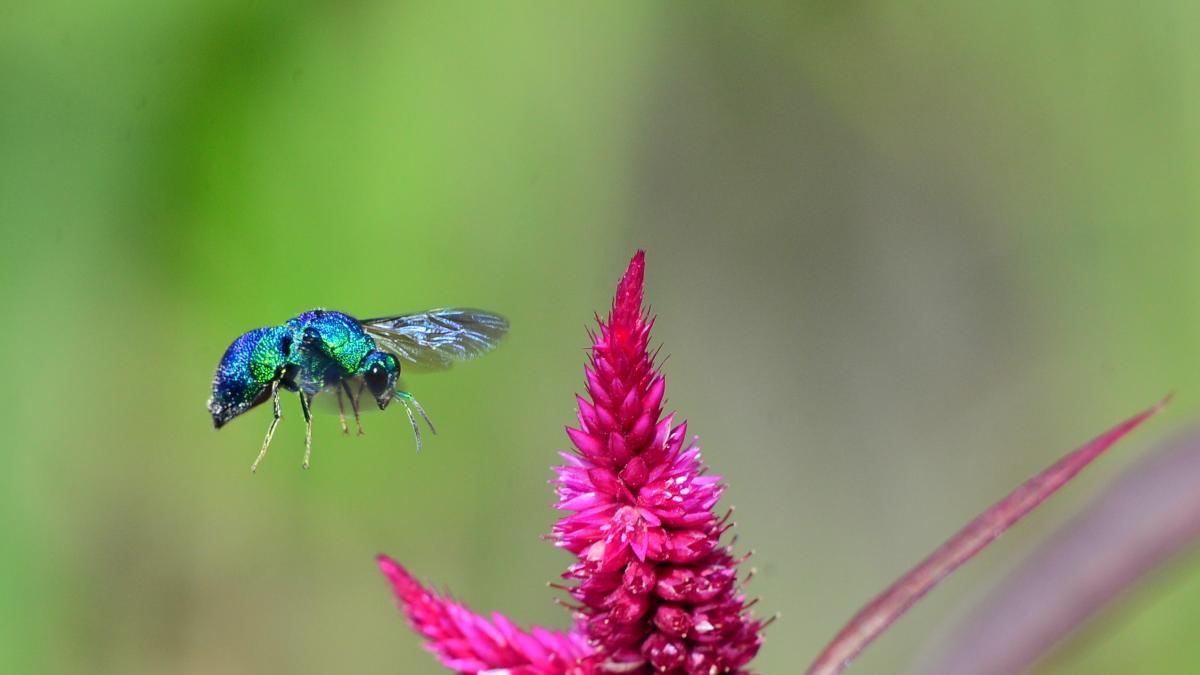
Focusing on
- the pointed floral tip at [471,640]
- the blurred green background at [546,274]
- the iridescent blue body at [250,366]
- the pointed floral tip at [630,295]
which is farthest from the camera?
the blurred green background at [546,274]

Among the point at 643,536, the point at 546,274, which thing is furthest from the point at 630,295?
the point at 546,274

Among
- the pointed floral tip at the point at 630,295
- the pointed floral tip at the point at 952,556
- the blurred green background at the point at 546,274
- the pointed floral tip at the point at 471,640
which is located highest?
the blurred green background at the point at 546,274

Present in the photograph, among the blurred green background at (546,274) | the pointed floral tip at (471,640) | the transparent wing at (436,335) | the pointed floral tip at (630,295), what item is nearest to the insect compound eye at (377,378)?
the transparent wing at (436,335)

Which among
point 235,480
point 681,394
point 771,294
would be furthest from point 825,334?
point 235,480

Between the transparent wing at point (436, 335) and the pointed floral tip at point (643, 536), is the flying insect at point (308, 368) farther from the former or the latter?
the pointed floral tip at point (643, 536)

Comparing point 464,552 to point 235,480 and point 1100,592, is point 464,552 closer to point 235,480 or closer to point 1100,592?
point 235,480

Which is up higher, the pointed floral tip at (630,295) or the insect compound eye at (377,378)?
the insect compound eye at (377,378)

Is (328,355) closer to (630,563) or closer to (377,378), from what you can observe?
(377,378)
